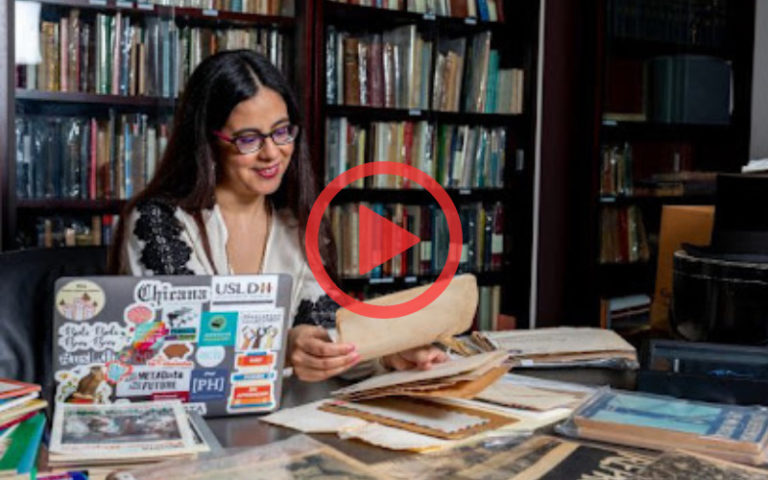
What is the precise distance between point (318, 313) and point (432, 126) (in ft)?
6.60

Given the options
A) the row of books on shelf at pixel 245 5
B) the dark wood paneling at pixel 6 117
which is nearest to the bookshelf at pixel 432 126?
the row of books on shelf at pixel 245 5

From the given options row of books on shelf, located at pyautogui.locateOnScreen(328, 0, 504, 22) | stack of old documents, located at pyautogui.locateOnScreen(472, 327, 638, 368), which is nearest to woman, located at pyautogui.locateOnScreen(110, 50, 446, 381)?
stack of old documents, located at pyautogui.locateOnScreen(472, 327, 638, 368)

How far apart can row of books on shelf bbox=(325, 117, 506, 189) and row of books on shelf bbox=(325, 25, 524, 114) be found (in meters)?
0.10

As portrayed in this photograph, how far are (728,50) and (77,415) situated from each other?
405 cm

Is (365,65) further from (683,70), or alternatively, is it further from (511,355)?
(511,355)

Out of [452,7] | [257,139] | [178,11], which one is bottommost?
[257,139]

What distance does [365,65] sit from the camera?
3.60 m

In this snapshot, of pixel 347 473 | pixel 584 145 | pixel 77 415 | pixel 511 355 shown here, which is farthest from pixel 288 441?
pixel 584 145

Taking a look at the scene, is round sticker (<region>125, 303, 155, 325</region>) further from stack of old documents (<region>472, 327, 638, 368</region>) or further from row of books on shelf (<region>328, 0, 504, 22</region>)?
row of books on shelf (<region>328, 0, 504, 22</region>)

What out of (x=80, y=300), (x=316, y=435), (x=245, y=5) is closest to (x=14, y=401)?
(x=80, y=300)

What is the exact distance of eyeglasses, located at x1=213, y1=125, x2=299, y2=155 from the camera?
1.92 m

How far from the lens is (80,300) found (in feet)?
3.98

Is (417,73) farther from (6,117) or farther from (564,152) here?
(6,117)

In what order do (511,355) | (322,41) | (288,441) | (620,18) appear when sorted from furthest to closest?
(620,18) < (322,41) < (511,355) < (288,441)
